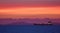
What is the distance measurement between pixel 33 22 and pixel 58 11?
0.49ft

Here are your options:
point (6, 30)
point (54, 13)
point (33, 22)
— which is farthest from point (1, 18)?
point (54, 13)

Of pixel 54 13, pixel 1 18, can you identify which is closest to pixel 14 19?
pixel 1 18

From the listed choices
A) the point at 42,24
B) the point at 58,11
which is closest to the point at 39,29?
the point at 42,24

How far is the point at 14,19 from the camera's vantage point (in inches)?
19.1

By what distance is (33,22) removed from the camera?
48 cm

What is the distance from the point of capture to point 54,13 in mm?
468

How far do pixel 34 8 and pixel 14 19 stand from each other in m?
0.13

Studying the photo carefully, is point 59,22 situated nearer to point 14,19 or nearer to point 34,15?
point 34,15
